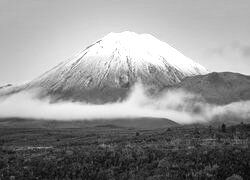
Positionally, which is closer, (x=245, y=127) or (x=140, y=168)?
(x=140, y=168)

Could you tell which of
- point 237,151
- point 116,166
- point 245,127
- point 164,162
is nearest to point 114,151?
point 116,166

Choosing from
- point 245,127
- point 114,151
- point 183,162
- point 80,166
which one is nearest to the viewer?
point 183,162

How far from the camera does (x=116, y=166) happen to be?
25.0 m

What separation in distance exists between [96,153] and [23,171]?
536 cm

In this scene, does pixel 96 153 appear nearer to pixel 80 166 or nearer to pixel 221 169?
pixel 80 166

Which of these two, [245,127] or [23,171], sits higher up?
[245,127]

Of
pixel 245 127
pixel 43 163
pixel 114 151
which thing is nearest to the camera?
pixel 43 163

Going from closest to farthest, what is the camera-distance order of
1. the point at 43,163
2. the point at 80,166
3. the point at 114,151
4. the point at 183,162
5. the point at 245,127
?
the point at 183,162, the point at 80,166, the point at 43,163, the point at 114,151, the point at 245,127

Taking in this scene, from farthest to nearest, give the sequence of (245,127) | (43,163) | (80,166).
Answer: (245,127) → (43,163) → (80,166)

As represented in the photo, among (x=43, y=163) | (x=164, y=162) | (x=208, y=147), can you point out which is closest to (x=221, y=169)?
(x=164, y=162)

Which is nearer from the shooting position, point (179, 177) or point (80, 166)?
point (179, 177)

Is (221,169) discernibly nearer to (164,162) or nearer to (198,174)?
(198,174)

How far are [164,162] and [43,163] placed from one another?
26.3 ft

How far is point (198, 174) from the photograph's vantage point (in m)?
20.9
